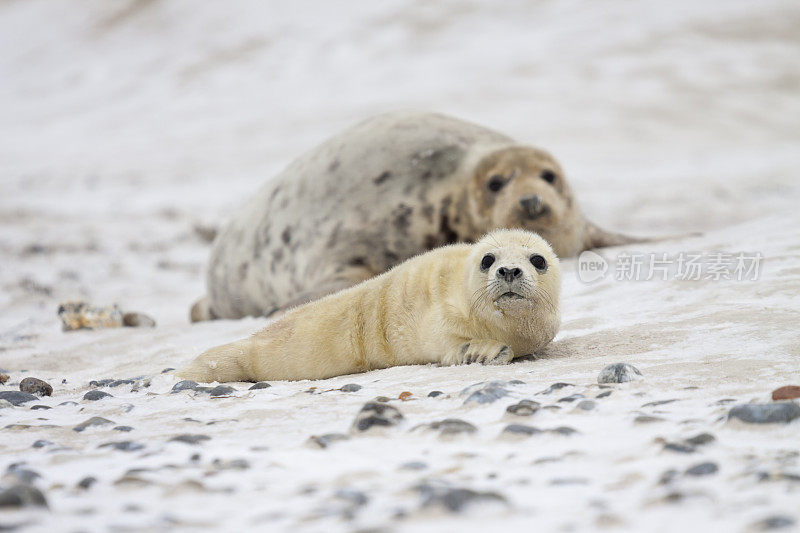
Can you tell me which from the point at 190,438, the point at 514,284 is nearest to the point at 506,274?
the point at 514,284

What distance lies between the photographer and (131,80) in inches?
1078

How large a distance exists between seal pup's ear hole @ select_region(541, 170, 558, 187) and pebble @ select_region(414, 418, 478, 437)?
3.41m

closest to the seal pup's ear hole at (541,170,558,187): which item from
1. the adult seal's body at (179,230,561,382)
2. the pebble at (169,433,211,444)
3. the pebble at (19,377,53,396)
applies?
the adult seal's body at (179,230,561,382)

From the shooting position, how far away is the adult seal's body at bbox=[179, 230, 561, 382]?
2861mm

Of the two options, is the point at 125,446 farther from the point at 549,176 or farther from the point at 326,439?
the point at 549,176

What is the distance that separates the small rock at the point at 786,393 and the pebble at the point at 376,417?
0.84m

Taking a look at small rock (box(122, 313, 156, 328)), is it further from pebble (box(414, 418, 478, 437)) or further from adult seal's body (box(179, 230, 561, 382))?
pebble (box(414, 418, 478, 437))

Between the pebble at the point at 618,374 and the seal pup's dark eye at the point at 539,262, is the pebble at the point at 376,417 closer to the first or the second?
the pebble at the point at 618,374

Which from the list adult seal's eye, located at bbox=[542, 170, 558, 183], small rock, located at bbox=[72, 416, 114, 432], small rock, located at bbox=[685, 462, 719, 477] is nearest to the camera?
small rock, located at bbox=[685, 462, 719, 477]

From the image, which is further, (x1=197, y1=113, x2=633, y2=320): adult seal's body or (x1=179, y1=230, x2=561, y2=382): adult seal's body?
(x1=197, y1=113, x2=633, y2=320): adult seal's body

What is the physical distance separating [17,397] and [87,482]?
4.06ft

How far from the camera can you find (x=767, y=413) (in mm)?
1820

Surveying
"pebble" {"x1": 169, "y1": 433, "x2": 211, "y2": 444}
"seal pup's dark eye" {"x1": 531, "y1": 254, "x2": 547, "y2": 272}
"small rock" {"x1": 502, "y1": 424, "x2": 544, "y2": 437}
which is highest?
"seal pup's dark eye" {"x1": 531, "y1": 254, "x2": 547, "y2": 272}

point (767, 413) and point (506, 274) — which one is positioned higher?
point (506, 274)
